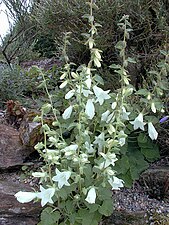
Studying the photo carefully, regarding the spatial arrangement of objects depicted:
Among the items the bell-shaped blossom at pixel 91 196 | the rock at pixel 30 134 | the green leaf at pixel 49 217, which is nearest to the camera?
the bell-shaped blossom at pixel 91 196

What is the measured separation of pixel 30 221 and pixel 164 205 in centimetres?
71

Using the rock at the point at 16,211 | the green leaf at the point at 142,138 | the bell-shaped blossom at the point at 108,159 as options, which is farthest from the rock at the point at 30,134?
the bell-shaped blossom at the point at 108,159

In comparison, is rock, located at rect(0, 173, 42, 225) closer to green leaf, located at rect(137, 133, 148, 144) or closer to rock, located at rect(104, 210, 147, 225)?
rock, located at rect(104, 210, 147, 225)

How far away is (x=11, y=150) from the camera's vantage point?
2.15m

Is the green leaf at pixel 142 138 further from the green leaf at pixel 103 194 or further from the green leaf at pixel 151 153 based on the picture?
the green leaf at pixel 103 194

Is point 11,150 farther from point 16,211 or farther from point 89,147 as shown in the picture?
point 89,147

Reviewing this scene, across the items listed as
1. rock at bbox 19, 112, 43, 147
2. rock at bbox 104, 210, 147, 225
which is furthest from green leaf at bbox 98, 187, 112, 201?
rock at bbox 19, 112, 43, 147

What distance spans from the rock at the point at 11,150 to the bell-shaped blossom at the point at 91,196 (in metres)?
0.78

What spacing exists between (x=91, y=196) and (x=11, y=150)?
865mm

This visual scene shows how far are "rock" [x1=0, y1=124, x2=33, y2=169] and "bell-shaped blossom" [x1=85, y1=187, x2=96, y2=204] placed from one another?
78cm

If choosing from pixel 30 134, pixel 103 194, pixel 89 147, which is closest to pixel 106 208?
pixel 103 194

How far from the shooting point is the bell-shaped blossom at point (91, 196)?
143 centimetres

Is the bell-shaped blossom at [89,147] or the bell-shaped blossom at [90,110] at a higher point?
the bell-shaped blossom at [90,110]

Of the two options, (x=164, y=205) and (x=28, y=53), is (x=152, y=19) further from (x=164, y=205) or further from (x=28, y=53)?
(x=28, y=53)
